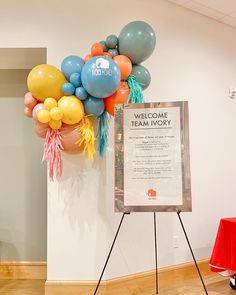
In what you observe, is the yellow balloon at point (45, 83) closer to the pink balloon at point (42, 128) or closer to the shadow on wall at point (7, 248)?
the pink balloon at point (42, 128)

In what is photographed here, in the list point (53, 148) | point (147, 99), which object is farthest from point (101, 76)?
point (147, 99)

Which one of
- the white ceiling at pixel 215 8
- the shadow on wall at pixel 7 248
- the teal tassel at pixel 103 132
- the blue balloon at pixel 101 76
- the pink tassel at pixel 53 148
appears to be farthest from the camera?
the shadow on wall at pixel 7 248

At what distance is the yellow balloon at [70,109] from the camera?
2.41 metres

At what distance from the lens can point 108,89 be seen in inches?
93.0

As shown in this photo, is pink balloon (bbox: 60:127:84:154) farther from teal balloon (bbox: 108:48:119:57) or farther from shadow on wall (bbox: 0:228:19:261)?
shadow on wall (bbox: 0:228:19:261)

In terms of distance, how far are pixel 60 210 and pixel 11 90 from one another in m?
1.50

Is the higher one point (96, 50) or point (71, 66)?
point (96, 50)

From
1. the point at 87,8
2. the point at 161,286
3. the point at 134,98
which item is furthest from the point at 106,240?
the point at 87,8

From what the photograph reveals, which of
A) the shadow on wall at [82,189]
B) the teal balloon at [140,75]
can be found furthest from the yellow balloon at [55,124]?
the teal balloon at [140,75]

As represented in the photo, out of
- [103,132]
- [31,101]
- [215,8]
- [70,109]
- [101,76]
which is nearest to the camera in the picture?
[101,76]

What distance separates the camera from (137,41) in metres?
2.48

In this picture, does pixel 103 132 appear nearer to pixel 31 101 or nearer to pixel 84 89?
pixel 84 89

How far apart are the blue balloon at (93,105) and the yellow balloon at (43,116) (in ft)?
0.99

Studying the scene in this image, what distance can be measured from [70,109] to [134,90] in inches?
19.8
